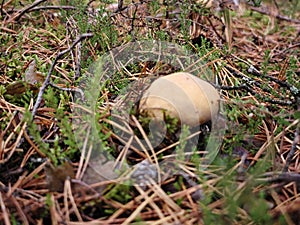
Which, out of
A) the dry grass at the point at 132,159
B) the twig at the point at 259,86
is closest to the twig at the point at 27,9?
the dry grass at the point at 132,159

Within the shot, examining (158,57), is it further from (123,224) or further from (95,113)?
(123,224)

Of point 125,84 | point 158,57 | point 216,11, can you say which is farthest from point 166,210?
point 216,11

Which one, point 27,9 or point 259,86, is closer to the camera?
point 259,86

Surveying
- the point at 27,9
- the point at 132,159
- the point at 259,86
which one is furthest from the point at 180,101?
the point at 27,9

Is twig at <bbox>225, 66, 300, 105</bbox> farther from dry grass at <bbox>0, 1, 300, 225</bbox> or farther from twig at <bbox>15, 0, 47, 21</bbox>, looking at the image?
twig at <bbox>15, 0, 47, 21</bbox>

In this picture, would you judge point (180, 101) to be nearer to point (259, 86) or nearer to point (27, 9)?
point (259, 86)

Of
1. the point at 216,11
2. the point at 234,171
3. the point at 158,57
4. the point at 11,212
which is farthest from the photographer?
the point at 216,11

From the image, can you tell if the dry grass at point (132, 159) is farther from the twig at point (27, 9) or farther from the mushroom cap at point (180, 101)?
the twig at point (27, 9)

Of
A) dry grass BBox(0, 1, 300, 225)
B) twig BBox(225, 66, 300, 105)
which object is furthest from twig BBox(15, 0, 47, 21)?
twig BBox(225, 66, 300, 105)
